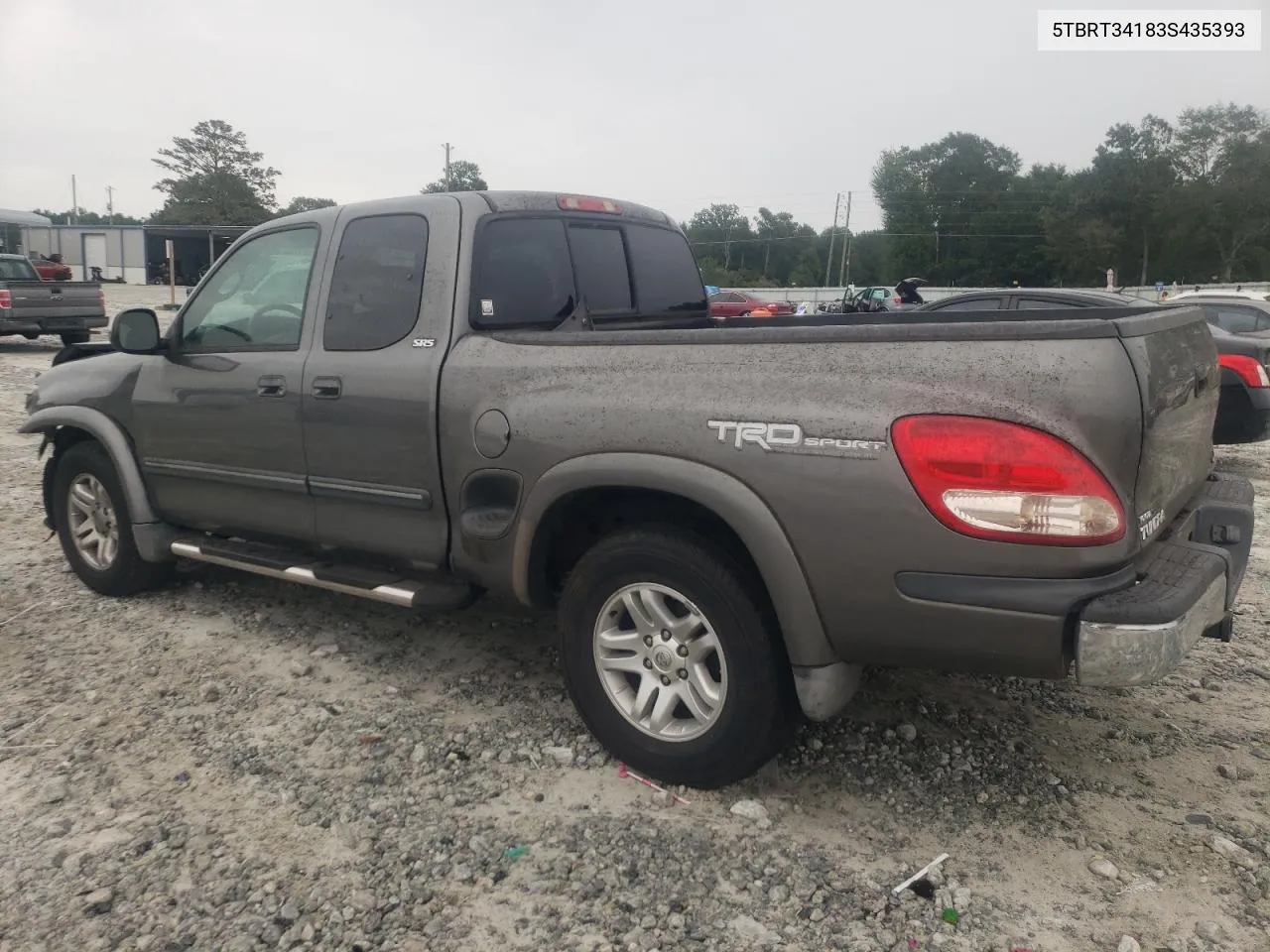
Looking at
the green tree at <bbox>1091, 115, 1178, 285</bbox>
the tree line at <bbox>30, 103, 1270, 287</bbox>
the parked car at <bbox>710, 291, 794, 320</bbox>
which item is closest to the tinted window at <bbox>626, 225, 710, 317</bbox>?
the parked car at <bbox>710, 291, 794, 320</bbox>

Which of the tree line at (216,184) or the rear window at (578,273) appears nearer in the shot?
the rear window at (578,273)

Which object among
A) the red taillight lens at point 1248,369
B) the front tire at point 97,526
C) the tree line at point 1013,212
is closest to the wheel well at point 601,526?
the front tire at point 97,526

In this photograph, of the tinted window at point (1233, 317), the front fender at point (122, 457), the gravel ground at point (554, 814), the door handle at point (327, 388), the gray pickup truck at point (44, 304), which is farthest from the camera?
the gray pickup truck at point (44, 304)

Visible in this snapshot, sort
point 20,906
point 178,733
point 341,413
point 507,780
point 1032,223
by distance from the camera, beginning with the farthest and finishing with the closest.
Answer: point 1032,223 → point 341,413 → point 178,733 → point 507,780 → point 20,906

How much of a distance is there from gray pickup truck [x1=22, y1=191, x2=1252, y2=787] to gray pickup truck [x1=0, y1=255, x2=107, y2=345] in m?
14.2

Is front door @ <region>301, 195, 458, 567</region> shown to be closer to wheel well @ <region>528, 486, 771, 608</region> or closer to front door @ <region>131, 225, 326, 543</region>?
front door @ <region>131, 225, 326, 543</region>

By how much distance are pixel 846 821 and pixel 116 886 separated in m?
2.06

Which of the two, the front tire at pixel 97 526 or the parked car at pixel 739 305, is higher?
the parked car at pixel 739 305

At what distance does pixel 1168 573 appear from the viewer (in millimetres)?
2529

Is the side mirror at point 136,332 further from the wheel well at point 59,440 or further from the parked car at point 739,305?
the parked car at point 739,305

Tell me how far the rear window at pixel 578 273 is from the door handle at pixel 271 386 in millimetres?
964

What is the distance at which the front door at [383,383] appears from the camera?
348 centimetres

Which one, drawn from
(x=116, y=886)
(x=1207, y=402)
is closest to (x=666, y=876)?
(x=116, y=886)

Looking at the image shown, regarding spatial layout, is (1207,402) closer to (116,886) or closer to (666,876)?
(666,876)
